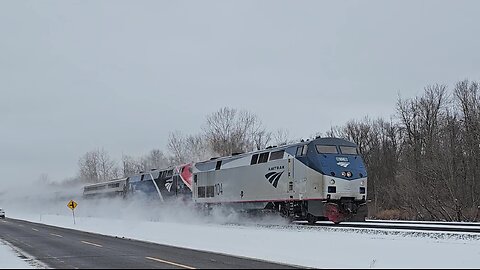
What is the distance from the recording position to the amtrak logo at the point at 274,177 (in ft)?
89.6

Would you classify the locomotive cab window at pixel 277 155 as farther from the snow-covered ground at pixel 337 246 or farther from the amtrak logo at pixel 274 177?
the snow-covered ground at pixel 337 246

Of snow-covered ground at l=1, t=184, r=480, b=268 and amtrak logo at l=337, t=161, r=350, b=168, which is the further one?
amtrak logo at l=337, t=161, r=350, b=168

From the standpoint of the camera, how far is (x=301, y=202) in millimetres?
25781

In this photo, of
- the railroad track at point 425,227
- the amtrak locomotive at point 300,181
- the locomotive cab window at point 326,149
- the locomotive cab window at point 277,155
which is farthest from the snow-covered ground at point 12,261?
the locomotive cab window at point 326,149

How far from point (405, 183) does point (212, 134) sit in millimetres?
38332

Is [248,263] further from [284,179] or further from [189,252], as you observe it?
[284,179]

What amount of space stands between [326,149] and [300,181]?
2045mm

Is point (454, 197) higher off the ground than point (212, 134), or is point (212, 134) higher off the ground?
point (212, 134)

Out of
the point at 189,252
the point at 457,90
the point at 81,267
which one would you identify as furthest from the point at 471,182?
the point at 81,267

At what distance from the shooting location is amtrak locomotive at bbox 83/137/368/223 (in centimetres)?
2464

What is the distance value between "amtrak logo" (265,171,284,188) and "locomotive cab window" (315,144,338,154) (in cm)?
273

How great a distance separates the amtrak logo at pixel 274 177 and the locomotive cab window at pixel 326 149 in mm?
2732

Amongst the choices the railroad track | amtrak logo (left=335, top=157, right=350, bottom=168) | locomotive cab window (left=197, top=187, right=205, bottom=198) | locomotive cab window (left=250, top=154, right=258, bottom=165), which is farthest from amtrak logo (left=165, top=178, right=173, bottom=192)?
amtrak logo (left=335, top=157, right=350, bottom=168)

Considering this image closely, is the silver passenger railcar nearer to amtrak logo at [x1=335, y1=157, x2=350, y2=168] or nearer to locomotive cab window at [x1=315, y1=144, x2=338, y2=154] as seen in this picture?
locomotive cab window at [x1=315, y1=144, x2=338, y2=154]
